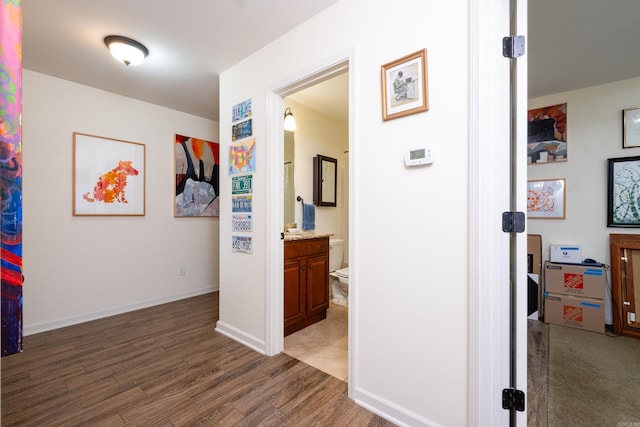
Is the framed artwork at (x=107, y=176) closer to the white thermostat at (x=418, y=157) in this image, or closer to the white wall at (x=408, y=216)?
the white wall at (x=408, y=216)

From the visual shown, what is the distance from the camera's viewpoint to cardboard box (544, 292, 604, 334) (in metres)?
2.74

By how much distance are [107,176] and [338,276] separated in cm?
286

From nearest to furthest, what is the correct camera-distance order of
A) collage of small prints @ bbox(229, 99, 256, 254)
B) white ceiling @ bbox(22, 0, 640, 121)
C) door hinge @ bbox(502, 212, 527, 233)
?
door hinge @ bbox(502, 212, 527, 233), white ceiling @ bbox(22, 0, 640, 121), collage of small prints @ bbox(229, 99, 256, 254)

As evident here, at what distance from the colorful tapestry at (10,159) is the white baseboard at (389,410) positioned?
5.25 feet

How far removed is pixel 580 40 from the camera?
2.23 meters

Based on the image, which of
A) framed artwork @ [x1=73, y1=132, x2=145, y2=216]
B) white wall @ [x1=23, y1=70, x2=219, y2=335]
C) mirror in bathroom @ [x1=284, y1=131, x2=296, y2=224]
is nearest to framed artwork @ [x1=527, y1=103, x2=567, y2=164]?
mirror in bathroom @ [x1=284, y1=131, x2=296, y2=224]

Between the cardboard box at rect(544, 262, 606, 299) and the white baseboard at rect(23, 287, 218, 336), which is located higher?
the cardboard box at rect(544, 262, 606, 299)

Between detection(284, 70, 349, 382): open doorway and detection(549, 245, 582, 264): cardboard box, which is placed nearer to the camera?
detection(284, 70, 349, 382): open doorway

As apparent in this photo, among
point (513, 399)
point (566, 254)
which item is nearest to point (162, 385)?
point (513, 399)

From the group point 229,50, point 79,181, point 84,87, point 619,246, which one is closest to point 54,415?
point 79,181

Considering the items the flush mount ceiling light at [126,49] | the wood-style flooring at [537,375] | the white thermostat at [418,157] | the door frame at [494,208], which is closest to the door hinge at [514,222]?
the door frame at [494,208]

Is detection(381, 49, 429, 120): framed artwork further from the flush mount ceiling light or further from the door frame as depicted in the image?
the flush mount ceiling light

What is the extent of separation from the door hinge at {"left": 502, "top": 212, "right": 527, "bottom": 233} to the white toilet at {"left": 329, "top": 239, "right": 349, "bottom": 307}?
84.8 inches

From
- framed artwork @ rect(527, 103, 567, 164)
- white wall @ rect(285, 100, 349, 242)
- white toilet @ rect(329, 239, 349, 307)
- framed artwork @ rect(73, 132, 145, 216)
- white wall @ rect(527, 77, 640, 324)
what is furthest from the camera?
white wall @ rect(285, 100, 349, 242)
